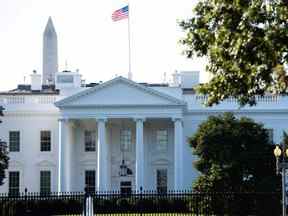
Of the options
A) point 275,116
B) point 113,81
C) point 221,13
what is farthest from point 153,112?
point 221,13

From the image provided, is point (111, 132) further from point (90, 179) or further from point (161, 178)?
point (161, 178)

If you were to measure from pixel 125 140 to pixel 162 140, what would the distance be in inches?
122

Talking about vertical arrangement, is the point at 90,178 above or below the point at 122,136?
below

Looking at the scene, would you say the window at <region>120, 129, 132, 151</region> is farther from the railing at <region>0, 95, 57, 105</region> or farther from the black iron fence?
the black iron fence

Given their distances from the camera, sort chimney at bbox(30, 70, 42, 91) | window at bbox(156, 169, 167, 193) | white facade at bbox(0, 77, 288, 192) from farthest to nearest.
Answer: chimney at bbox(30, 70, 42, 91) < window at bbox(156, 169, 167, 193) < white facade at bbox(0, 77, 288, 192)

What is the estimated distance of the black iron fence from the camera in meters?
34.2

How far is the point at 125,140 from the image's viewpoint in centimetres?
6581

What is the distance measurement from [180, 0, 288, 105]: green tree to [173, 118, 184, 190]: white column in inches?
1658

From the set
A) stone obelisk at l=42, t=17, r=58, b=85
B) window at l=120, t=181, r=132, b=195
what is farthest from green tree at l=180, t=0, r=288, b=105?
stone obelisk at l=42, t=17, r=58, b=85

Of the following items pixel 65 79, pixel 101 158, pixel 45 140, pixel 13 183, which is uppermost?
pixel 65 79

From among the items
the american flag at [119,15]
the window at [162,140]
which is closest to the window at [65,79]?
the window at [162,140]

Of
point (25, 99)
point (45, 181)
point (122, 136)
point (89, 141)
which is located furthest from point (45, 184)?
point (122, 136)

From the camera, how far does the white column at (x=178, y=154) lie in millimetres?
61556

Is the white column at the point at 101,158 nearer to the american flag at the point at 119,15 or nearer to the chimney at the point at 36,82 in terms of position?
the american flag at the point at 119,15
